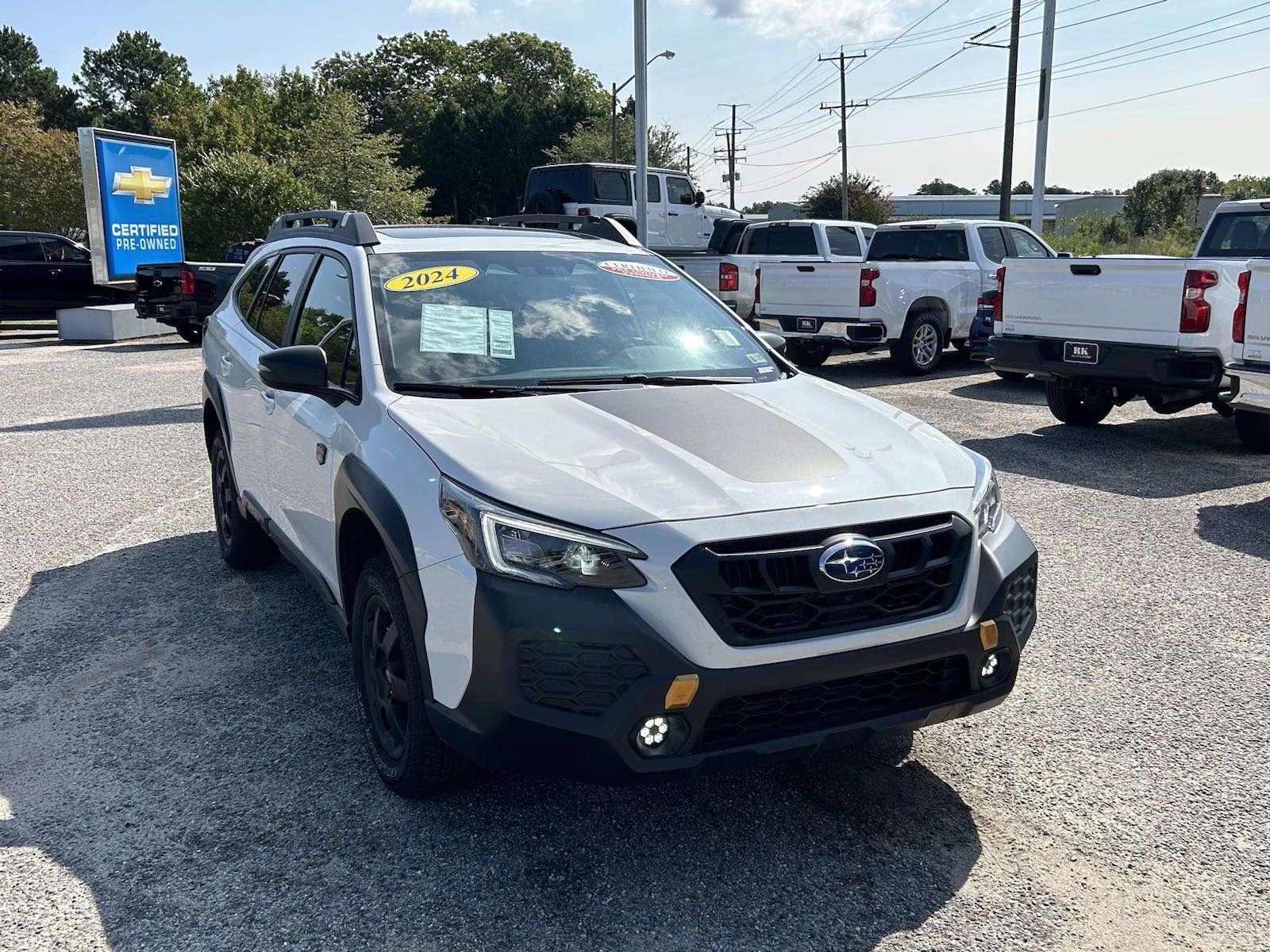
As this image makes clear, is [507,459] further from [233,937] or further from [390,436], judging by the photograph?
[233,937]

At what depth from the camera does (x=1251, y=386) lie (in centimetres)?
783

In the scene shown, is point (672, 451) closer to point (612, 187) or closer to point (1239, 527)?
point (1239, 527)

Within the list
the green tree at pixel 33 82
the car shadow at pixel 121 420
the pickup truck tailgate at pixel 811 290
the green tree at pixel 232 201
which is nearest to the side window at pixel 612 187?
the pickup truck tailgate at pixel 811 290

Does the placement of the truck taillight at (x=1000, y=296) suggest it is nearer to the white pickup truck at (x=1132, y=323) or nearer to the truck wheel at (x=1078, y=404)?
the white pickup truck at (x=1132, y=323)

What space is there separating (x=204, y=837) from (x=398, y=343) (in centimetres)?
168

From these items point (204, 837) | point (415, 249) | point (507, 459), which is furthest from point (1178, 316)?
point (204, 837)

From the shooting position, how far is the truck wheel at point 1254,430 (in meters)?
8.91

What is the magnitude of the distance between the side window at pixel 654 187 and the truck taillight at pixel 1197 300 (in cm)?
1717

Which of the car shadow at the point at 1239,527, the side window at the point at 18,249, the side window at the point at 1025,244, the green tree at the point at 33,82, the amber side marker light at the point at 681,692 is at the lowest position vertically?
the car shadow at the point at 1239,527

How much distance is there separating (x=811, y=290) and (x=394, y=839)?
11.9 m

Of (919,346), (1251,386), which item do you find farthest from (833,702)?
(919,346)

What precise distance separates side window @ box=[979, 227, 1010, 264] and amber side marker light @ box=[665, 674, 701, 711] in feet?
44.2

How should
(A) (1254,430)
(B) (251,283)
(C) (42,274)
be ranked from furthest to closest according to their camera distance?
(C) (42,274), (A) (1254,430), (B) (251,283)

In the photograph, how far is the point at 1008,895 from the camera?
2951 mm
